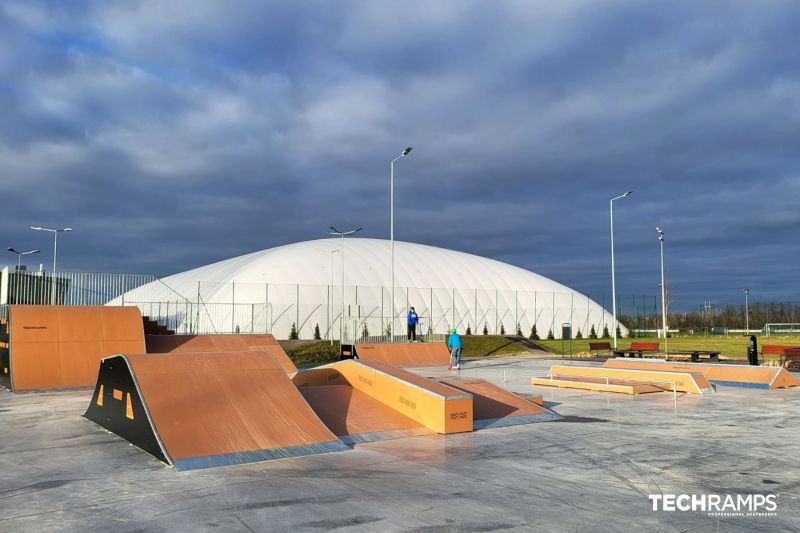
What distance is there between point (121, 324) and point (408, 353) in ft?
41.6

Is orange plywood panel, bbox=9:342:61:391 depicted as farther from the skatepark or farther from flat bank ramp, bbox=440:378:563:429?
flat bank ramp, bbox=440:378:563:429

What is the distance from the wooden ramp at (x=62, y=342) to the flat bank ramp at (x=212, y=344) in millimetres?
1411

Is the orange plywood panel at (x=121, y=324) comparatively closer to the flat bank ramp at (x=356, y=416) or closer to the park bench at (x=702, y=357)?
the flat bank ramp at (x=356, y=416)

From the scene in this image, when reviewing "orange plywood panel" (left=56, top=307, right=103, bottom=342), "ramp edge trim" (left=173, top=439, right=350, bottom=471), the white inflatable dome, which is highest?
the white inflatable dome

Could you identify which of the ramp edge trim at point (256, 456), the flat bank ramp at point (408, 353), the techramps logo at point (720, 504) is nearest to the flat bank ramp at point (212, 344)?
the flat bank ramp at point (408, 353)

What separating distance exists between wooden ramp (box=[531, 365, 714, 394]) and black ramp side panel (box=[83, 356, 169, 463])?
12.4 meters

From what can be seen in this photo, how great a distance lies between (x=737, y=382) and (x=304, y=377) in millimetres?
13211

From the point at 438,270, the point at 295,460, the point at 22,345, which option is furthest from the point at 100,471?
the point at 438,270

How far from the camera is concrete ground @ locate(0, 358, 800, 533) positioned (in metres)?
5.66

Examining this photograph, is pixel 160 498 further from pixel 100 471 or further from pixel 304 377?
pixel 304 377

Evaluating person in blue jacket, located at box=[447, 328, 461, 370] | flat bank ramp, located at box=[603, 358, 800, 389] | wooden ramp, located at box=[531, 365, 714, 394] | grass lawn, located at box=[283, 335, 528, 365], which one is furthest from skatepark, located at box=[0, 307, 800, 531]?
grass lawn, located at box=[283, 335, 528, 365]

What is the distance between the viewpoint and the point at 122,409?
10.0m

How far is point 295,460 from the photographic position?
8.36 metres

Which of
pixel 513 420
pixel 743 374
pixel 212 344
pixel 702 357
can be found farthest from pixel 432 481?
pixel 702 357
